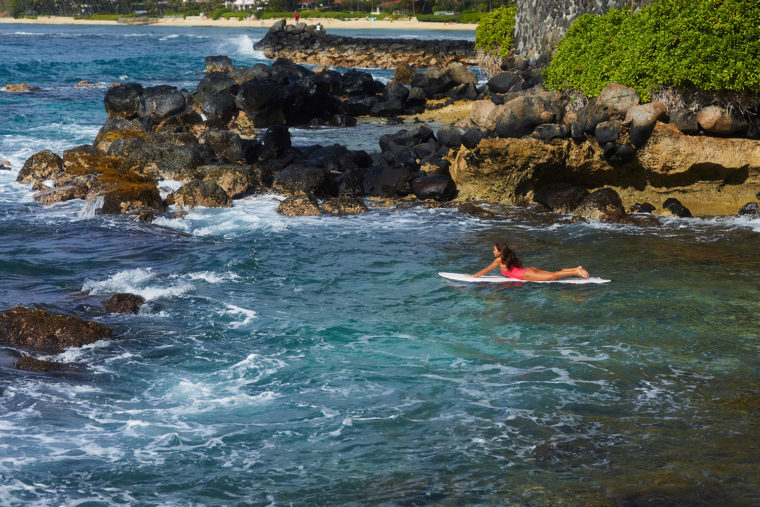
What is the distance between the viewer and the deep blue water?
795 centimetres

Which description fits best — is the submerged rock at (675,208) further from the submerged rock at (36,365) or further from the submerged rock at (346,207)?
the submerged rock at (36,365)

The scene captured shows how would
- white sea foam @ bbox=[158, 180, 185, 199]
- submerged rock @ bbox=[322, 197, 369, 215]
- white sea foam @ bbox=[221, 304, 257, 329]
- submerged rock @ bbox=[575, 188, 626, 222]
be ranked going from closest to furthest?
white sea foam @ bbox=[221, 304, 257, 329] < submerged rock @ bbox=[575, 188, 626, 222] < submerged rock @ bbox=[322, 197, 369, 215] < white sea foam @ bbox=[158, 180, 185, 199]

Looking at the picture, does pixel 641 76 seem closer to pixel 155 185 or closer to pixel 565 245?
pixel 565 245

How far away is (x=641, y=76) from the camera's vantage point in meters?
19.6

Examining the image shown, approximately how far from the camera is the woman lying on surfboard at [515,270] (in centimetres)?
1407

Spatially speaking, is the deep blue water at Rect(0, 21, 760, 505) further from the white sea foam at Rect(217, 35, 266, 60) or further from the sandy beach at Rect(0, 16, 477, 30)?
the sandy beach at Rect(0, 16, 477, 30)

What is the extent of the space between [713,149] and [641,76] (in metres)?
2.77

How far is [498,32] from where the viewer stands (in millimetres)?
35750

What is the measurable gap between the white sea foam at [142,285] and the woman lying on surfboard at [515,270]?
546 cm

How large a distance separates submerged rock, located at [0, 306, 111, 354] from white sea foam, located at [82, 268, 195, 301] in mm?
2130

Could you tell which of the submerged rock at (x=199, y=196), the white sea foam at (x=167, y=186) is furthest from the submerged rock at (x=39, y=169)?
the submerged rock at (x=199, y=196)

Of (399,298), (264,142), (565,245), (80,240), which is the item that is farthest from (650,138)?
(80,240)

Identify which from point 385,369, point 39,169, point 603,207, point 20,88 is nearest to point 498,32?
point 603,207

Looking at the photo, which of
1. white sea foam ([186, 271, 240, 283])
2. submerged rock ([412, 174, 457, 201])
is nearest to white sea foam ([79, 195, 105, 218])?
white sea foam ([186, 271, 240, 283])
